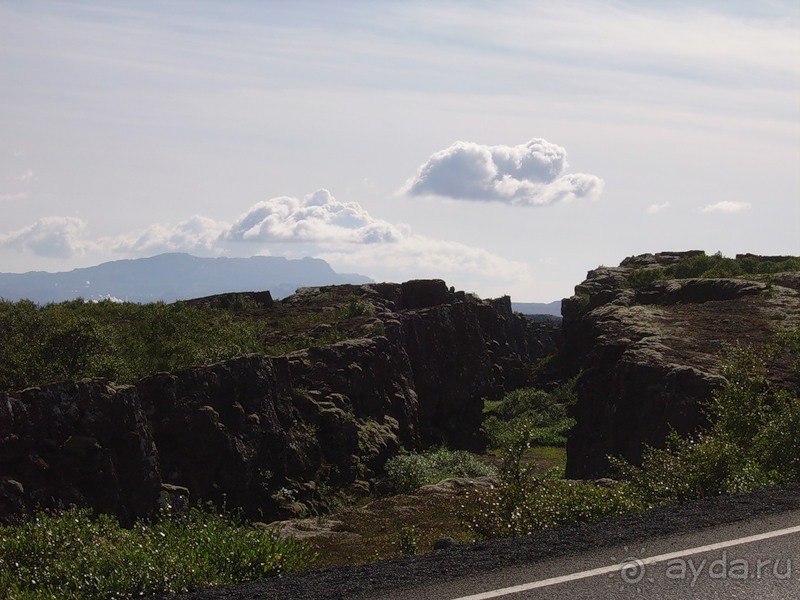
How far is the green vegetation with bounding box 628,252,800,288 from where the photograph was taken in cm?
7362

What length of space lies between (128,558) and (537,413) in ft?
214

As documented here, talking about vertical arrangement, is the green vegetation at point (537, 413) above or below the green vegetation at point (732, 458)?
below

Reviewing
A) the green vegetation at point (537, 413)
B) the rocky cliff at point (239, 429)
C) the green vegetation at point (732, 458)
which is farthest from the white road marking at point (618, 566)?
the green vegetation at point (537, 413)

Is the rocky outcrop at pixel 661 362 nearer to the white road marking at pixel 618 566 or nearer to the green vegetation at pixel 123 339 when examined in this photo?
the white road marking at pixel 618 566

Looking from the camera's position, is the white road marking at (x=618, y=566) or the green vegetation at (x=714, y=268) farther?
the green vegetation at (x=714, y=268)

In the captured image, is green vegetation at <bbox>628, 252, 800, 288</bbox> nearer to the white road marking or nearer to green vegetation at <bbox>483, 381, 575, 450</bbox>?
green vegetation at <bbox>483, 381, 575, 450</bbox>

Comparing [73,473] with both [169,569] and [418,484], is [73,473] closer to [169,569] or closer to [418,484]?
[169,569]

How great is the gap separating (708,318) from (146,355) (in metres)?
29.8

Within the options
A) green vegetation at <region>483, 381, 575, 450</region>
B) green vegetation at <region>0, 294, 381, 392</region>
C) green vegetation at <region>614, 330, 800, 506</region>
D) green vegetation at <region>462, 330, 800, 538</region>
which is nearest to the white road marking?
green vegetation at <region>462, 330, 800, 538</region>

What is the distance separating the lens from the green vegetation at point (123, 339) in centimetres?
3275

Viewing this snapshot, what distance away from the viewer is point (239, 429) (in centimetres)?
3606

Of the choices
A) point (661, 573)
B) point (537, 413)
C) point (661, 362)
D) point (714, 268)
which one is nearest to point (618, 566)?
point (661, 573)

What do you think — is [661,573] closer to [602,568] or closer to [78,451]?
[602,568]

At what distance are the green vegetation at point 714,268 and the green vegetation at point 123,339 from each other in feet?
124
